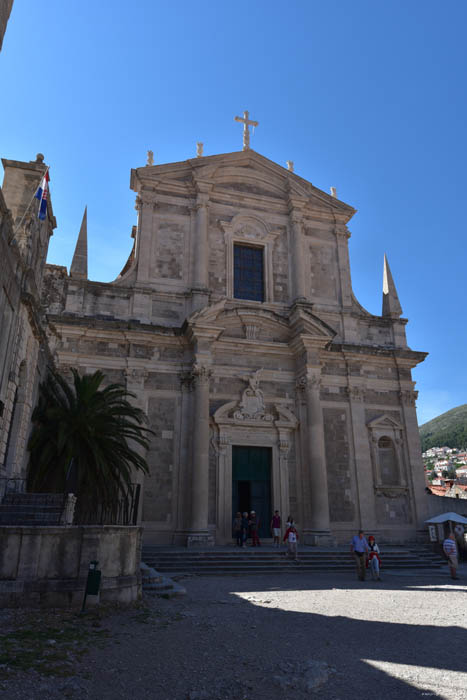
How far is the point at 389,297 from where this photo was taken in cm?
2264

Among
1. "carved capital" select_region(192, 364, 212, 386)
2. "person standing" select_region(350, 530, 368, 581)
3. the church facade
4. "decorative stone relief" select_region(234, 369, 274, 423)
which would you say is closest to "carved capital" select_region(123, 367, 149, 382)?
the church facade

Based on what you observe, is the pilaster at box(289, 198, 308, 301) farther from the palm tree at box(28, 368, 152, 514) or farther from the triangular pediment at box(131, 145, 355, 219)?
the palm tree at box(28, 368, 152, 514)

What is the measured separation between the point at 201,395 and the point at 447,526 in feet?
33.6

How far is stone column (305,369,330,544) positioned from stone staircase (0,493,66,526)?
10290 mm

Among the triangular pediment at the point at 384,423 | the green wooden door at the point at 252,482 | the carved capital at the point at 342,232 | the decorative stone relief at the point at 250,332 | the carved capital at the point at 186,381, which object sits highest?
the carved capital at the point at 342,232

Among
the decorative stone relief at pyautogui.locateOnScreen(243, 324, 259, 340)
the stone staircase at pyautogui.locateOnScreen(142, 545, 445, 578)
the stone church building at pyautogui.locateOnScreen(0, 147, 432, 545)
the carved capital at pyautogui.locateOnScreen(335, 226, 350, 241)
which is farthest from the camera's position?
the carved capital at pyautogui.locateOnScreen(335, 226, 350, 241)

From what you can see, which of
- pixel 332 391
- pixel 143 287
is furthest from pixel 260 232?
pixel 332 391

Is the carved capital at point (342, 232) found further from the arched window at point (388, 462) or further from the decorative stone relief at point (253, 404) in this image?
the arched window at point (388, 462)

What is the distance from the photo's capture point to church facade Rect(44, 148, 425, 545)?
17844 mm

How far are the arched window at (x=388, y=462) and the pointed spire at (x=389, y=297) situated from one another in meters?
5.60

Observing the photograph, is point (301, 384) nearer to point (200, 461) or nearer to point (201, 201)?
point (200, 461)

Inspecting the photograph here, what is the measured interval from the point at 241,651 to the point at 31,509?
200 inches

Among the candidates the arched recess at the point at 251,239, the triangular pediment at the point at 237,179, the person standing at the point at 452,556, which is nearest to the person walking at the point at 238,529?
the person standing at the point at 452,556

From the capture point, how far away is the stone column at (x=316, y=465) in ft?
57.0
